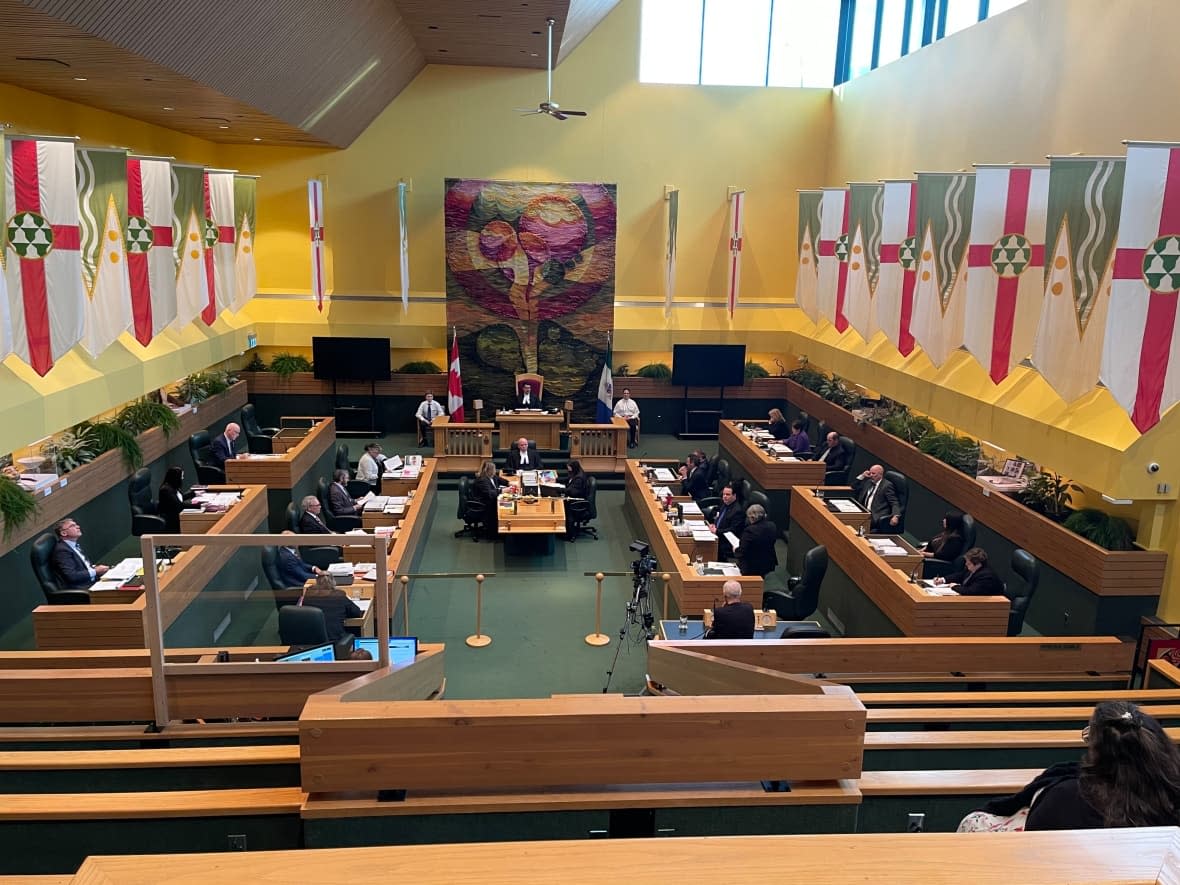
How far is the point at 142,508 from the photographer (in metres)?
9.83

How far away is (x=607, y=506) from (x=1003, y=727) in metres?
8.27

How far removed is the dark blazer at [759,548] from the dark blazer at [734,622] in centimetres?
236

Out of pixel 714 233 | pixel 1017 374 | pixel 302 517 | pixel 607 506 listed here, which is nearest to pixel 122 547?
pixel 302 517

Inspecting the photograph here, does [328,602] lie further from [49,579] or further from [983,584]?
[983,584]

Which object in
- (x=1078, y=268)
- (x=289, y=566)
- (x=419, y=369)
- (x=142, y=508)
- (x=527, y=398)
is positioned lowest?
(x=142, y=508)

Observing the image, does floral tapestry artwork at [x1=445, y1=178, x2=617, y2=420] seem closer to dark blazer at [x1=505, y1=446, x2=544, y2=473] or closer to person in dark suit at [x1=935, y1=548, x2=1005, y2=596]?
dark blazer at [x1=505, y1=446, x2=544, y2=473]

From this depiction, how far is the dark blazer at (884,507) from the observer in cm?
991

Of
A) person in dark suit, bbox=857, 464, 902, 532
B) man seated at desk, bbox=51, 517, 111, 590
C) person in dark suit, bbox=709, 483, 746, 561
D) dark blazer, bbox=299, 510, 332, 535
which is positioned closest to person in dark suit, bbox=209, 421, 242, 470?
dark blazer, bbox=299, 510, 332, 535

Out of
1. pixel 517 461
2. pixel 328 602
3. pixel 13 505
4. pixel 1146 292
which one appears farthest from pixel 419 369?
pixel 1146 292

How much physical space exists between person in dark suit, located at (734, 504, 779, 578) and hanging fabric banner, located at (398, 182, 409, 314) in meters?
9.45

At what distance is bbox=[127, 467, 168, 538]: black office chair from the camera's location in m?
9.40

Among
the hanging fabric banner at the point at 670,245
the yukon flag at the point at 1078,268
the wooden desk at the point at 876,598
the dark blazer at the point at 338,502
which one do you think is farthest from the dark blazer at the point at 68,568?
the hanging fabric banner at the point at 670,245

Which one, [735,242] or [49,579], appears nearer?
[49,579]

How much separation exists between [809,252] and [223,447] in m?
9.30
